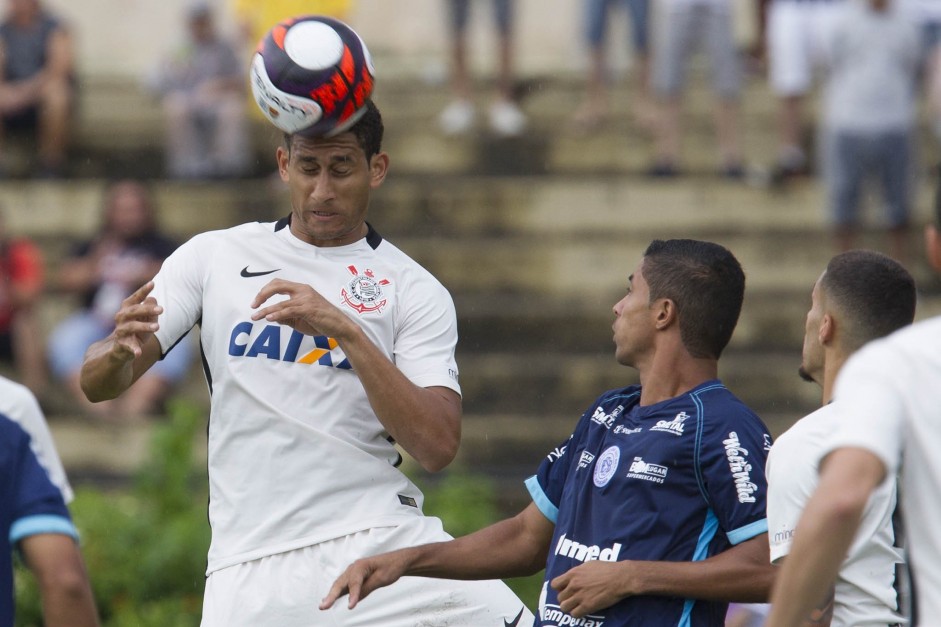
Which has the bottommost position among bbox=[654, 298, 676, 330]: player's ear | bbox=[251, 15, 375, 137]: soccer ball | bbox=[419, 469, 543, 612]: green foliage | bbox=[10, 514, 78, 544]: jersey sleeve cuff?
bbox=[419, 469, 543, 612]: green foliage

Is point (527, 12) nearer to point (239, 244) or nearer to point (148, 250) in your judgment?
point (148, 250)

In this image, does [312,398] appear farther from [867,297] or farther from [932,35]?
[932,35]

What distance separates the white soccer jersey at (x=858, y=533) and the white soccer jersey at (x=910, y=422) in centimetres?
A: 79

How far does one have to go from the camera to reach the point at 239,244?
4777 mm

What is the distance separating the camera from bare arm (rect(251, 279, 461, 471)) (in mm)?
4277

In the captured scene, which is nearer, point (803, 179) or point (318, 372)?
point (318, 372)

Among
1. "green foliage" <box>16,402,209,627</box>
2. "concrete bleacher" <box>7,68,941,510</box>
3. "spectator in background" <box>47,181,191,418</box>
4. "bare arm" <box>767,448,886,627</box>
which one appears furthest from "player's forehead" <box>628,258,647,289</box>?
"spectator in background" <box>47,181,191,418</box>

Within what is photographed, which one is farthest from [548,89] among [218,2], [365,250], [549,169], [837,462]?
[837,462]

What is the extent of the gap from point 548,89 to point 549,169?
1270 millimetres

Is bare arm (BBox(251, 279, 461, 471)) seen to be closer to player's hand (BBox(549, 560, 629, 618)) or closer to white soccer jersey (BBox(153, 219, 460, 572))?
white soccer jersey (BBox(153, 219, 460, 572))

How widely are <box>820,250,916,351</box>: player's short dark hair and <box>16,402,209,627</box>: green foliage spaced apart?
15.1 ft

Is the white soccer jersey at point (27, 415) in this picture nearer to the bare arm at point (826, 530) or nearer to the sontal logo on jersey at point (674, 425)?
the sontal logo on jersey at point (674, 425)

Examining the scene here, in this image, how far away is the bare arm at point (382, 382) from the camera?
428cm

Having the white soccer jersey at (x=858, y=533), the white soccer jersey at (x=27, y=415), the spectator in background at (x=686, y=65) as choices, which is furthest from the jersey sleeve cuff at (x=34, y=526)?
the spectator in background at (x=686, y=65)
